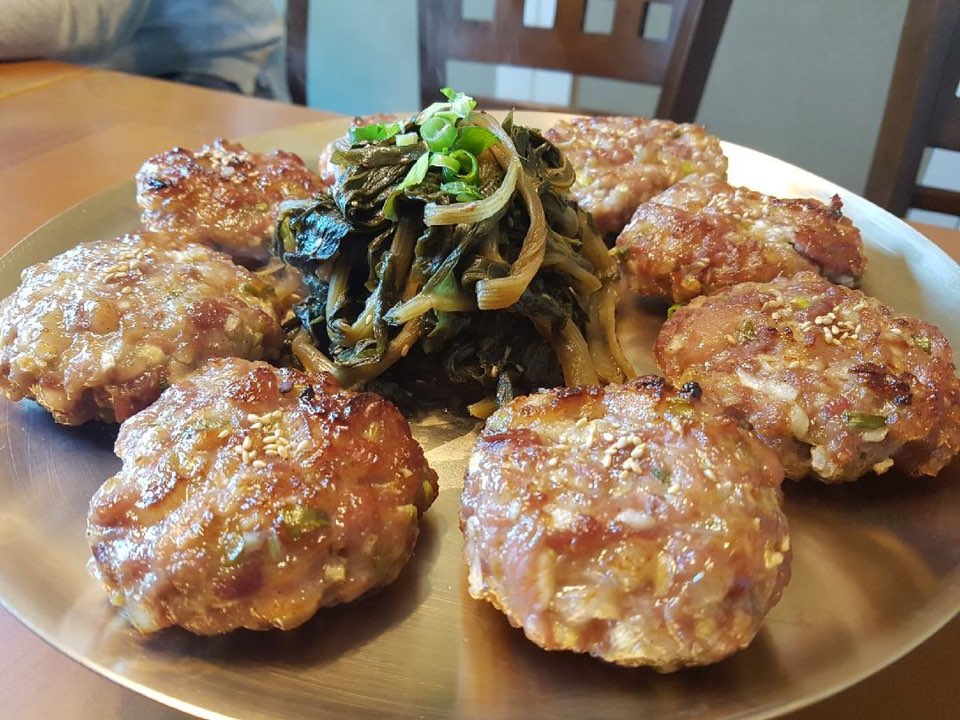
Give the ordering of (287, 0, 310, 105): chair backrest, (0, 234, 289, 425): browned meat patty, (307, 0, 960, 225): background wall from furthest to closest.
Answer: (307, 0, 960, 225): background wall, (287, 0, 310, 105): chair backrest, (0, 234, 289, 425): browned meat patty

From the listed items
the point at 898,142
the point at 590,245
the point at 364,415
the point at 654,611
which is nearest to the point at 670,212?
the point at 590,245

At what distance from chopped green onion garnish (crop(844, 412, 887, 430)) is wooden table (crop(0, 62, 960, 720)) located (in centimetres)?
58

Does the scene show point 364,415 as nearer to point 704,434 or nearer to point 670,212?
point 704,434

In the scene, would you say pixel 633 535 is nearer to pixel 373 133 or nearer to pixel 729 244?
pixel 729 244

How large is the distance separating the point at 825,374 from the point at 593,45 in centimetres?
368

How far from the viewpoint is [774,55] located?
22.8 ft

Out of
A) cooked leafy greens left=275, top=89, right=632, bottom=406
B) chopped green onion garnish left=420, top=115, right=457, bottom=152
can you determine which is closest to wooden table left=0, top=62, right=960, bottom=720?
cooked leafy greens left=275, top=89, right=632, bottom=406

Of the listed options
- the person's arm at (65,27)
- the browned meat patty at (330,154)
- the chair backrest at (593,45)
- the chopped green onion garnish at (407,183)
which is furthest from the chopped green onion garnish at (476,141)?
the person's arm at (65,27)

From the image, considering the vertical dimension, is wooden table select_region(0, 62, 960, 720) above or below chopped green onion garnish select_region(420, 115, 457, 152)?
below

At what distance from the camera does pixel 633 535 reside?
162 centimetres

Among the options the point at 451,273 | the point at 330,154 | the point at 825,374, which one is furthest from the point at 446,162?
the point at 825,374

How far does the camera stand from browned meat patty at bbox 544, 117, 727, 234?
10.6ft

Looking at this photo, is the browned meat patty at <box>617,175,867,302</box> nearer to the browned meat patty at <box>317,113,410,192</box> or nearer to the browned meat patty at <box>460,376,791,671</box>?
the browned meat patty at <box>460,376,791,671</box>

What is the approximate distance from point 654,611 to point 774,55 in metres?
6.69
